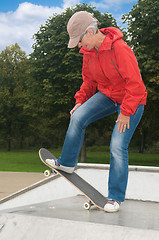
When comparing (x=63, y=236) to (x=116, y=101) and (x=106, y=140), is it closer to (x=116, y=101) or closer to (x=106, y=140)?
(x=116, y=101)

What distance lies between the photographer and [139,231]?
2510mm

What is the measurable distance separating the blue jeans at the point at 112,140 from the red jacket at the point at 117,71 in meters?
0.14

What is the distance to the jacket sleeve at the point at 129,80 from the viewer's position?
3.23 meters

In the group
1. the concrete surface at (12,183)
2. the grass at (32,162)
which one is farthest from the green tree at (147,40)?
the concrete surface at (12,183)

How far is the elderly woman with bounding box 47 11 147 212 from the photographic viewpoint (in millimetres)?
3273

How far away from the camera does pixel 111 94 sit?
3559 mm

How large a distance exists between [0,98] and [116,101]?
110 ft

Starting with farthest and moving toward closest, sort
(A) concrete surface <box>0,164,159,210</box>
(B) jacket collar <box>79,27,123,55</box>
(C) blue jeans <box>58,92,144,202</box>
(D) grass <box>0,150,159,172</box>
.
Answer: (D) grass <box>0,150,159,172</box>
(A) concrete surface <box>0,164,159,210</box>
(C) blue jeans <box>58,92,144,202</box>
(B) jacket collar <box>79,27,123,55</box>

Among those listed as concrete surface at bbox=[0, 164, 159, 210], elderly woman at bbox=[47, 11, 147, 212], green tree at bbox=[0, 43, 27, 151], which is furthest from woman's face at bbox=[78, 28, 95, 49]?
green tree at bbox=[0, 43, 27, 151]

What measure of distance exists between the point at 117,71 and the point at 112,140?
0.77 m

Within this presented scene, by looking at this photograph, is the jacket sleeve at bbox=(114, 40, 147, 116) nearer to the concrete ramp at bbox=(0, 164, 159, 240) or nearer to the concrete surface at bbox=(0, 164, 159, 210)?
the concrete ramp at bbox=(0, 164, 159, 240)

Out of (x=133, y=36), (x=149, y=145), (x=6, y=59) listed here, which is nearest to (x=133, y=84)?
(x=133, y=36)

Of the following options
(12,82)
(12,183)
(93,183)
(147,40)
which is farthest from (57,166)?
(12,82)

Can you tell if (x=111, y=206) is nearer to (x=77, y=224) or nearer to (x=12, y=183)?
(x=77, y=224)
